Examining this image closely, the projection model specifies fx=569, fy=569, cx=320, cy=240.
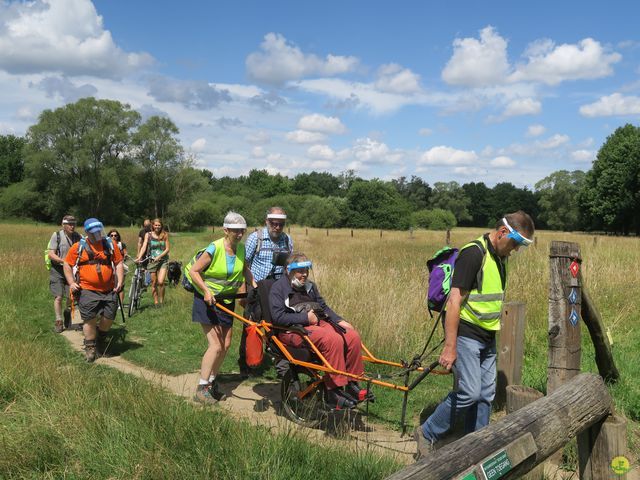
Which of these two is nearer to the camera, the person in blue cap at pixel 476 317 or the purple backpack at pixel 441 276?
the person in blue cap at pixel 476 317

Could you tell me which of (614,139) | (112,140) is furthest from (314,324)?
(614,139)

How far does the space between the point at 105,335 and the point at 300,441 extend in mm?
5184

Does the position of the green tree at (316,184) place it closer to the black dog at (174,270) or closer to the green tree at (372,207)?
the green tree at (372,207)

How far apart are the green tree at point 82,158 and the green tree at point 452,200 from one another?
7403 cm

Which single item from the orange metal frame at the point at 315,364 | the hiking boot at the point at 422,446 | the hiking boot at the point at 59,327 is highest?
the orange metal frame at the point at 315,364

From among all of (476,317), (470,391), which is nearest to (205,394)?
(470,391)

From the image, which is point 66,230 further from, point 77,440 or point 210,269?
point 77,440

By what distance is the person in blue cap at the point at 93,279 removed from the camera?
24.5ft

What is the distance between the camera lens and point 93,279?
7.54m

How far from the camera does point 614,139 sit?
6169cm

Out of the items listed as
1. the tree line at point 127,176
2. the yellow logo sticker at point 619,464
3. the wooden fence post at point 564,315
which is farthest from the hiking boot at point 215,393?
the tree line at point 127,176

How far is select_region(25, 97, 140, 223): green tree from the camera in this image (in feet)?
182

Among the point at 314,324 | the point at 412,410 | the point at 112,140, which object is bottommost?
the point at 412,410

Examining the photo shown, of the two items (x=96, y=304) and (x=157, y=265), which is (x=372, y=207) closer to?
(x=157, y=265)
